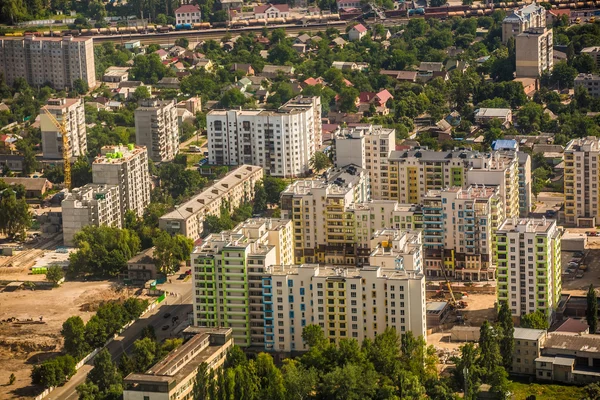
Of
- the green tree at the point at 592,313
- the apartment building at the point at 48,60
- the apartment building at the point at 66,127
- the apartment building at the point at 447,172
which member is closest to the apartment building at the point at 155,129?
the apartment building at the point at 66,127

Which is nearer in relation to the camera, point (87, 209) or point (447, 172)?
point (447, 172)

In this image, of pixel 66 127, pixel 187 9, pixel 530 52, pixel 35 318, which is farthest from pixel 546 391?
pixel 187 9

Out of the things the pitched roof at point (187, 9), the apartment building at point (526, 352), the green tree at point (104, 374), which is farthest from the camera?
the pitched roof at point (187, 9)

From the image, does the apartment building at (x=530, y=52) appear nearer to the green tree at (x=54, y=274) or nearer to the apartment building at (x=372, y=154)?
the apartment building at (x=372, y=154)

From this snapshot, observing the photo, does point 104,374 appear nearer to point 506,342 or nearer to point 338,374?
point 338,374

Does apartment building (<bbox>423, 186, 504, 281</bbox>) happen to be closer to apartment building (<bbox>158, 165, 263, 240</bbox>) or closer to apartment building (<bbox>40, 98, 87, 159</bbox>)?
apartment building (<bbox>158, 165, 263, 240</bbox>)

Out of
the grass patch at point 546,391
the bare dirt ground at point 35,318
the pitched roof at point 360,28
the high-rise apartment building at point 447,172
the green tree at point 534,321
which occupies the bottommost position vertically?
the grass patch at point 546,391

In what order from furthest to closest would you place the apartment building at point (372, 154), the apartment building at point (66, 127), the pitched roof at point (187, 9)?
the pitched roof at point (187, 9) → the apartment building at point (66, 127) → the apartment building at point (372, 154)
